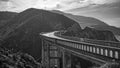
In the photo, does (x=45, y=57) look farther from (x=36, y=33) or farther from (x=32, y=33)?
(x=32, y=33)

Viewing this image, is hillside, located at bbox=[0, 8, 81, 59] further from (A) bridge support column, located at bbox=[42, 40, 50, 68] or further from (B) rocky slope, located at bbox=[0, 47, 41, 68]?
(B) rocky slope, located at bbox=[0, 47, 41, 68]

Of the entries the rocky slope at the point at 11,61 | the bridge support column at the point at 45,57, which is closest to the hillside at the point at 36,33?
the bridge support column at the point at 45,57

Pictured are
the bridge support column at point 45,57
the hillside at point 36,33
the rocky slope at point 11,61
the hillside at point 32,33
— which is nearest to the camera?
the rocky slope at point 11,61

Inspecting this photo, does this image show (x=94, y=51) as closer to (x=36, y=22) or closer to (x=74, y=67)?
(x=74, y=67)

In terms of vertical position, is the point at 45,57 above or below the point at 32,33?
below

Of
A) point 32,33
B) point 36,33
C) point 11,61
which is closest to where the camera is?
point 11,61

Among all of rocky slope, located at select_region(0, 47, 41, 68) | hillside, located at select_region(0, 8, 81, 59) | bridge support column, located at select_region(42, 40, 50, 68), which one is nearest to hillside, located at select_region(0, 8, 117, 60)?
hillside, located at select_region(0, 8, 81, 59)

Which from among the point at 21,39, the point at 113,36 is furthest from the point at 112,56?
the point at 21,39

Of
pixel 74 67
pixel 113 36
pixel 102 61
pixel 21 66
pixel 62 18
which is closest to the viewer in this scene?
pixel 102 61

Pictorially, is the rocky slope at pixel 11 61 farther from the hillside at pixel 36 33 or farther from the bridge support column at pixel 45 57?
the hillside at pixel 36 33

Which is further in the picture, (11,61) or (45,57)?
(45,57)

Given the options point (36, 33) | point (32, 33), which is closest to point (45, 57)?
point (36, 33)
